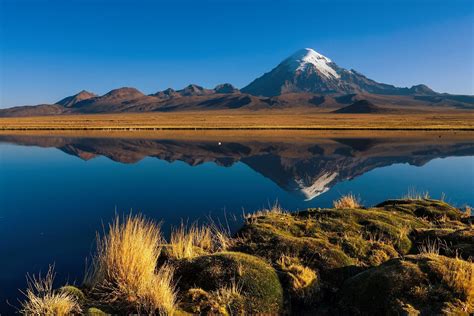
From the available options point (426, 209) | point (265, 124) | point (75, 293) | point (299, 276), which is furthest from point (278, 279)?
point (265, 124)

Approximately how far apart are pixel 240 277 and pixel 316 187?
574 inches

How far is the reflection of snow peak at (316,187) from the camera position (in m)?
18.7

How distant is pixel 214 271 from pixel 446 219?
7961 millimetres

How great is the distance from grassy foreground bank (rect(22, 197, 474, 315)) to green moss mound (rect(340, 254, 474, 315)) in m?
0.01

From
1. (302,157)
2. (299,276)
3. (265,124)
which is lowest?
(302,157)

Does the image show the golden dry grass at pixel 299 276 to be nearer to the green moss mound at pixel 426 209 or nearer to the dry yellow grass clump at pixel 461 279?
the dry yellow grass clump at pixel 461 279

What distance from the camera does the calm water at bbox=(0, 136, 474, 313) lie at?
1134 cm

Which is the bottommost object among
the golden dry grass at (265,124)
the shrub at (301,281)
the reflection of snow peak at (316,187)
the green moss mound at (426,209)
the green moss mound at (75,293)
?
the reflection of snow peak at (316,187)

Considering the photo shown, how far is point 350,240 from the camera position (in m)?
8.53

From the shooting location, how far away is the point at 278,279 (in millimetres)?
6621

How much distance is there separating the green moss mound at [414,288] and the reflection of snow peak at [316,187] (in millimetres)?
11293

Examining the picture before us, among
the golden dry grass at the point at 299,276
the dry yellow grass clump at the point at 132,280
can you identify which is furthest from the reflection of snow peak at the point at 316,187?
the dry yellow grass clump at the point at 132,280

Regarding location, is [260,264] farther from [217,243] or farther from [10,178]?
[10,178]

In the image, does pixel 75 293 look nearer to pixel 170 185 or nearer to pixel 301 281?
pixel 301 281
